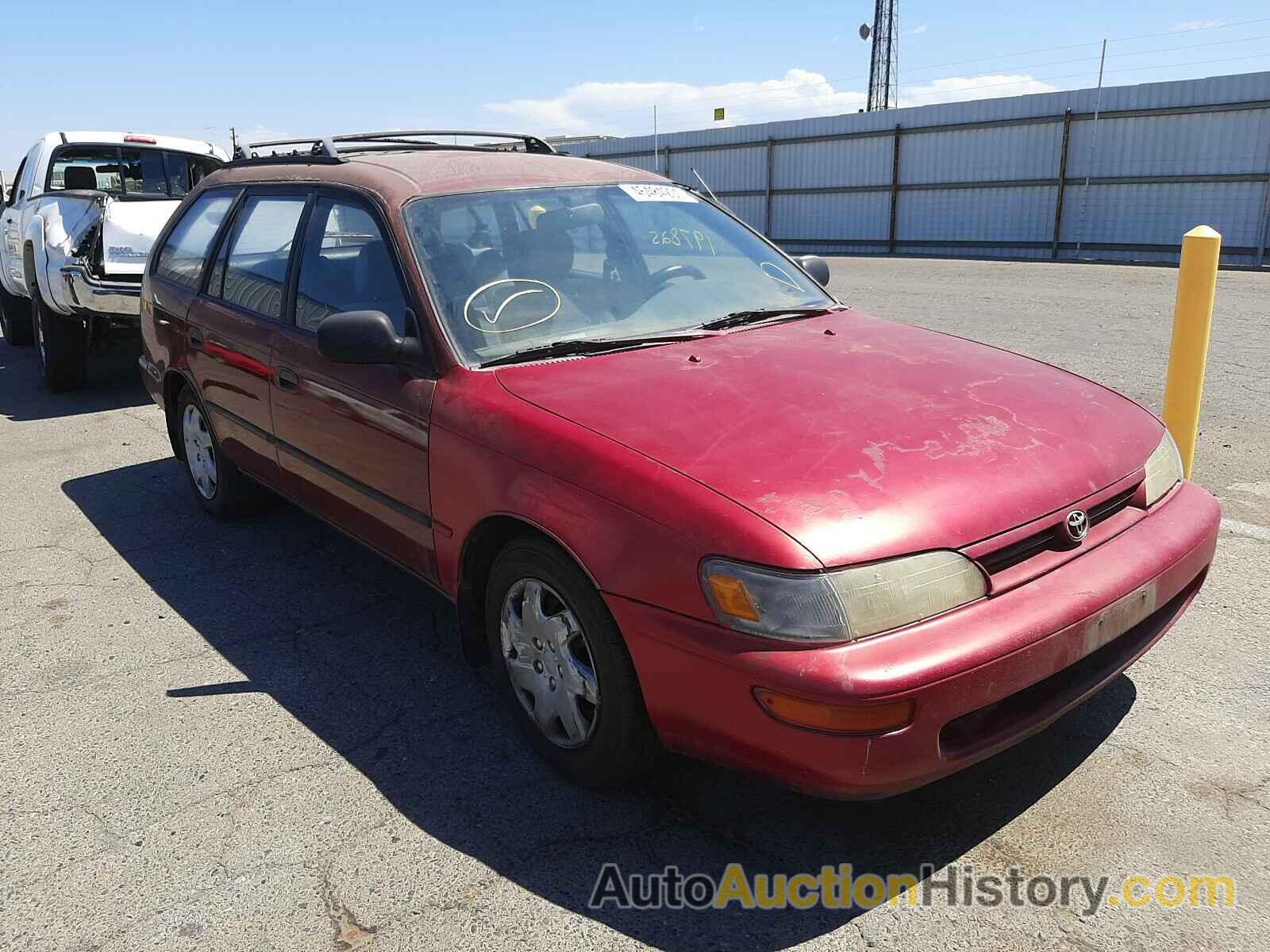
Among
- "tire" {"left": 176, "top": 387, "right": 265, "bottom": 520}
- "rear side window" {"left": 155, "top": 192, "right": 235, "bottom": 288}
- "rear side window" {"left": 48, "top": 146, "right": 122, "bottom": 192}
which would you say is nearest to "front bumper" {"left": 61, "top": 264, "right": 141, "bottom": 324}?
"rear side window" {"left": 48, "top": 146, "right": 122, "bottom": 192}

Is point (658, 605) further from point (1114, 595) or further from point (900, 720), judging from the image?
point (1114, 595)

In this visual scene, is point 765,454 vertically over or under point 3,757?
over

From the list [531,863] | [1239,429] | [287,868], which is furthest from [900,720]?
[1239,429]

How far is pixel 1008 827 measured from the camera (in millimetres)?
2607

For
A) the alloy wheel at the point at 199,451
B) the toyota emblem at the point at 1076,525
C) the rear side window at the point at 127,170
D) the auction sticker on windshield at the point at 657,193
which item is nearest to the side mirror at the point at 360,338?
the auction sticker on windshield at the point at 657,193

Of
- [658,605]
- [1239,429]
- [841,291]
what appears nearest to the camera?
[658,605]

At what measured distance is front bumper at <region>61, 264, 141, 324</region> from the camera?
7.46 metres

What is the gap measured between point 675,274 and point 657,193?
1.92 ft

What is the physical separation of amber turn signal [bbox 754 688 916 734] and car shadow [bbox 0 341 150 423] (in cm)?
738

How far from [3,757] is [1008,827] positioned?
2938 mm

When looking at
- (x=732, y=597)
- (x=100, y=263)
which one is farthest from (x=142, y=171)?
(x=732, y=597)

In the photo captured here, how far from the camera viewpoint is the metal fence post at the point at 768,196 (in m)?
27.5

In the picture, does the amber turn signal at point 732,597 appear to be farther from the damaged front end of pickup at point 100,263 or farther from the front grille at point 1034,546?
the damaged front end of pickup at point 100,263

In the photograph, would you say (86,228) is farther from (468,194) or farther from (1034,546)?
(1034,546)
